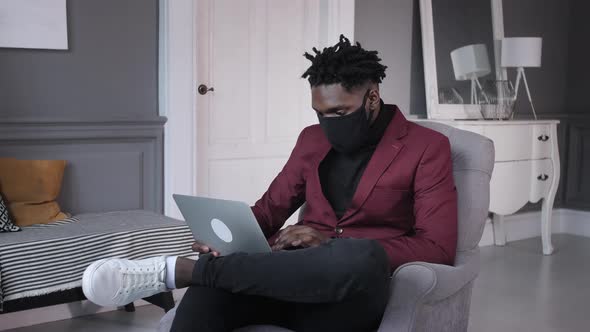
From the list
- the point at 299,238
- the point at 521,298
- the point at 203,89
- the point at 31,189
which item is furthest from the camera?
the point at 203,89

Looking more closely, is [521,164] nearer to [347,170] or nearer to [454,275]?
[347,170]

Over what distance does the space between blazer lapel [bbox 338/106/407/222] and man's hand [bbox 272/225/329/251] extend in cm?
16

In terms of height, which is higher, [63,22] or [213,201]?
[63,22]

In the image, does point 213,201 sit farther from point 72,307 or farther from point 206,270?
point 72,307

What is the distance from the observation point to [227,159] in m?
3.89

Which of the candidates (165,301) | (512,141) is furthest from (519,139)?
(165,301)

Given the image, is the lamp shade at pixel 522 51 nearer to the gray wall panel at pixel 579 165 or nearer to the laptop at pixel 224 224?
the gray wall panel at pixel 579 165

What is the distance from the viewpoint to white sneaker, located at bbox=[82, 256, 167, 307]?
1737mm

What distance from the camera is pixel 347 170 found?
214 centimetres

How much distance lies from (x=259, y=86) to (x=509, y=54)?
5.54 ft

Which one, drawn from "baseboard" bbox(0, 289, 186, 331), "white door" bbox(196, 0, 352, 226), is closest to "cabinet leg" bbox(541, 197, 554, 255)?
"white door" bbox(196, 0, 352, 226)

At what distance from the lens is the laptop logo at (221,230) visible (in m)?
1.83

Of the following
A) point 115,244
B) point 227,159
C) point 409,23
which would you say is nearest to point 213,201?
point 115,244

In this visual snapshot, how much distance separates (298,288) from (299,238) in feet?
0.87
